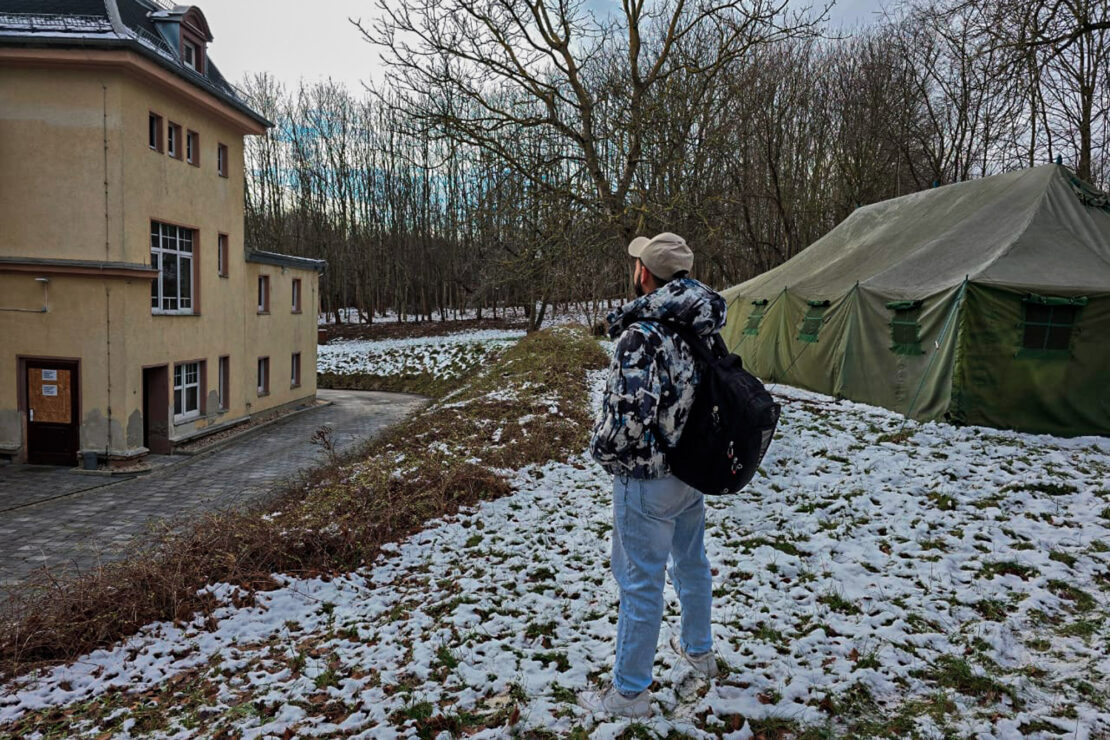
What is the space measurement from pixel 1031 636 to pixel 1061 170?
32.6ft

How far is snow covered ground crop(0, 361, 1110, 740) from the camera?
311 centimetres

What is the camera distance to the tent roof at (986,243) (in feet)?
29.0

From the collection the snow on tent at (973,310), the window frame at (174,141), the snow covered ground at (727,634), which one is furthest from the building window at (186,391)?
the snow on tent at (973,310)

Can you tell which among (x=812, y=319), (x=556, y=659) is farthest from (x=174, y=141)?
(x=556, y=659)

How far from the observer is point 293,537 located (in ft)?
18.8

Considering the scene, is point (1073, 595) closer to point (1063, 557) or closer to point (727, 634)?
point (1063, 557)

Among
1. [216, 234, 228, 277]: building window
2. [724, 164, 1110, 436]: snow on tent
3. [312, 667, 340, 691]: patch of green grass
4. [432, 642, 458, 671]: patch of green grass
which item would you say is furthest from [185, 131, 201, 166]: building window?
[432, 642, 458, 671]: patch of green grass

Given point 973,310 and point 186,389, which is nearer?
point 973,310

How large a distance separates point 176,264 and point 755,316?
14.7 metres

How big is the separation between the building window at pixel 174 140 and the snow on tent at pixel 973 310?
15.2m

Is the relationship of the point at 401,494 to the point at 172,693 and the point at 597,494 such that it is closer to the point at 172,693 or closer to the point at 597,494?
the point at 597,494

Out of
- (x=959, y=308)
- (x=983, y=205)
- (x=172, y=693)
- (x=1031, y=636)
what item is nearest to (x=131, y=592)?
(x=172, y=693)

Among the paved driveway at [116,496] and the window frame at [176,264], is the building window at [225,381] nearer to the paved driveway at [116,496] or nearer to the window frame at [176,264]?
the paved driveway at [116,496]

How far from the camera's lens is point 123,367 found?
13539 mm
